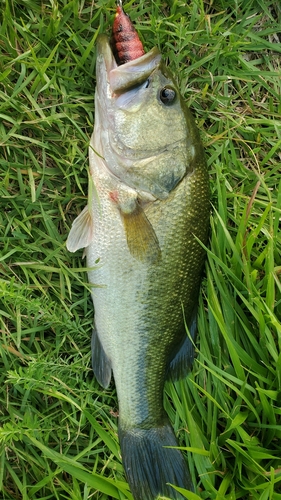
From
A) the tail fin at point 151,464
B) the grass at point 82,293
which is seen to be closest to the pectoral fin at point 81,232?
the grass at point 82,293

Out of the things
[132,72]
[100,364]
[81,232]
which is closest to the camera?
[132,72]

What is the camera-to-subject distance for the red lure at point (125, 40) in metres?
2.26

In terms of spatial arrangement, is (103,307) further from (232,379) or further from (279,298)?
(279,298)

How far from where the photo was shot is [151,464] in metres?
2.47

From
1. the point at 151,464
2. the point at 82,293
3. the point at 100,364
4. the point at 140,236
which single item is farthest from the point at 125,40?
the point at 151,464

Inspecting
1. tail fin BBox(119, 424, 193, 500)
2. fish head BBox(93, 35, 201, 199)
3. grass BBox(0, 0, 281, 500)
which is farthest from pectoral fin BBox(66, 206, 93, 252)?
tail fin BBox(119, 424, 193, 500)

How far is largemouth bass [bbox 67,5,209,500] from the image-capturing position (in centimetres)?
225

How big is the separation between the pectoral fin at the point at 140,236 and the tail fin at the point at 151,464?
0.98 metres

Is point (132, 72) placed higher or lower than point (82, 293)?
higher

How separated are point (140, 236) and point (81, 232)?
0.34 metres

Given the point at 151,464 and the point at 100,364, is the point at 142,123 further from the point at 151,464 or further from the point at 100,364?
the point at 151,464

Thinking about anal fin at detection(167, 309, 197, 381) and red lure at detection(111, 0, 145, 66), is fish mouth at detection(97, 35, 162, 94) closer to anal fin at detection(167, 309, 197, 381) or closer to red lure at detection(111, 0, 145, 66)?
red lure at detection(111, 0, 145, 66)

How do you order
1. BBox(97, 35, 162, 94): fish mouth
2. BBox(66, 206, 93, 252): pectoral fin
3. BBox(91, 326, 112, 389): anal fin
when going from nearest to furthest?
1. BBox(97, 35, 162, 94): fish mouth
2. BBox(66, 206, 93, 252): pectoral fin
3. BBox(91, 326, 112, 389): anal fin

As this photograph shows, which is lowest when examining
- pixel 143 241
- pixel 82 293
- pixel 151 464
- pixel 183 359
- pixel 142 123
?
pixel 151 464
